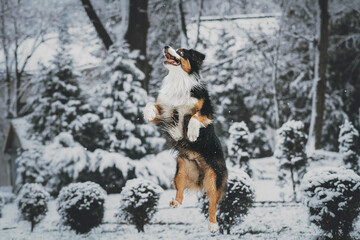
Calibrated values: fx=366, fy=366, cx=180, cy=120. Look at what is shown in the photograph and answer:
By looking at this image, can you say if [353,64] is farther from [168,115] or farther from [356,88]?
[168,115]

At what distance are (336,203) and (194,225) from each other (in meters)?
1.46

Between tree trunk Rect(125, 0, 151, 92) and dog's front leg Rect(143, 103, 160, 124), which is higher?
tree trunk Rect(125, 0, 151, 92)

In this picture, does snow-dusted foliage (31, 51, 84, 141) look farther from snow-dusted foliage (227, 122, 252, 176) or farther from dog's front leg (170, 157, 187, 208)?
dog's front leg (170, 157, 187, 208)

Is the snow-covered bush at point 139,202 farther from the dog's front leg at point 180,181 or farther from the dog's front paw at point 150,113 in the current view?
the dog's front paw at point 150,113

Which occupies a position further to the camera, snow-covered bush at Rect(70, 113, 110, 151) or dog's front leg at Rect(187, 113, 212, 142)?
snow-covered bush at Rect(70, 113, 110, 151)

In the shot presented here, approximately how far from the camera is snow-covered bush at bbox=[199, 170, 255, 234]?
350 cm

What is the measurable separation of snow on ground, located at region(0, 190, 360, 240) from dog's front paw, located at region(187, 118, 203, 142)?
1.60 metres

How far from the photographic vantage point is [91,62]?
841 cm

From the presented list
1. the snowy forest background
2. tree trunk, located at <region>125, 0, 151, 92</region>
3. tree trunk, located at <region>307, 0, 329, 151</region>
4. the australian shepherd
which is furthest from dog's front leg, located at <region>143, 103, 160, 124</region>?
tree trunk, located at <region>307, 0, 329, 151</region>

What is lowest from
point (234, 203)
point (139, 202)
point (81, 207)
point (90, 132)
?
point (81, 207)

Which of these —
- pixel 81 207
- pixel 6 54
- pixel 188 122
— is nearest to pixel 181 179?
pixel 188 122

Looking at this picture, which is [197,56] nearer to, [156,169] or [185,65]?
[185,65]

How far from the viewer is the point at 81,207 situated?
173 inches

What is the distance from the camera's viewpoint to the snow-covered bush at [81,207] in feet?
14.4
